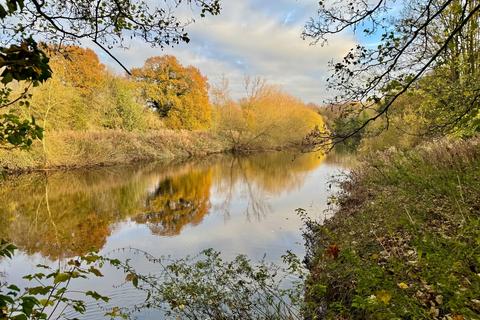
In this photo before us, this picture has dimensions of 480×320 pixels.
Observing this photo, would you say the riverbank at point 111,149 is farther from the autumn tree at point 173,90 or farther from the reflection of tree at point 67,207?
the autumn tree at point 173,90

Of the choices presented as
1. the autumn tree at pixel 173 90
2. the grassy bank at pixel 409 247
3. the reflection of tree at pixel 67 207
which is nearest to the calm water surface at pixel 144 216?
the reflection of tree at pixel 67 207

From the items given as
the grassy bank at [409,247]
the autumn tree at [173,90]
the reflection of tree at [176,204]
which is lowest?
the reflection of tree at [176,204]

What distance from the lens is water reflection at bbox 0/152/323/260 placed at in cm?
995

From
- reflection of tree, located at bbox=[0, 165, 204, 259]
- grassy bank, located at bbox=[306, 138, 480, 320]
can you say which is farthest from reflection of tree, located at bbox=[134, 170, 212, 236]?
grassy bank, located at bbox=[306, 138, 480, 320]

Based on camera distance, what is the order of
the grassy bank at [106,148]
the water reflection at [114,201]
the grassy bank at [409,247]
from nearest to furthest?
the grassy bank at [409,247], the water reflection at [114,201], the grassy bank at [106,148]

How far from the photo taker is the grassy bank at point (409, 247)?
2521mm

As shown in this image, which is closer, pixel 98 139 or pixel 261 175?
pixel 261 175

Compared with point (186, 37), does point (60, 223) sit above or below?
below

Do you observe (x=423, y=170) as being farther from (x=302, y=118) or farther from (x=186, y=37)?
(x=302, y=118)

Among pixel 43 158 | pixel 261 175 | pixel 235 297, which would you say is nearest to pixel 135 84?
pixel 43 158

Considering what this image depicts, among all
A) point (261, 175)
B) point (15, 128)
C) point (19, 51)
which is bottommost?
point (261, 175)

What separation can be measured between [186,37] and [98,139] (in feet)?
80.3

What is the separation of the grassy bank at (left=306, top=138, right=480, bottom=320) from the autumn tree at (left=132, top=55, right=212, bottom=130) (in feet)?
94.4

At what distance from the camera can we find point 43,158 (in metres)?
21.7
